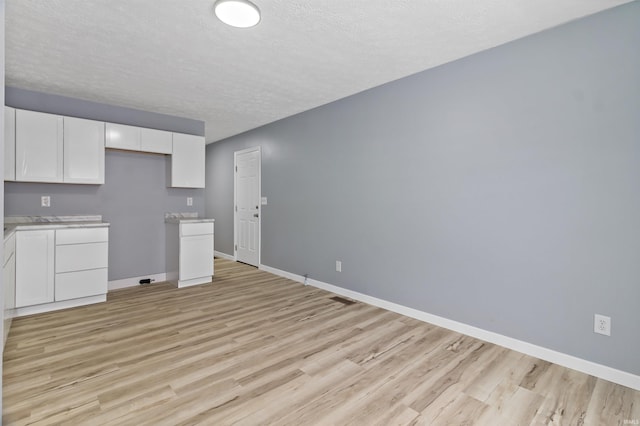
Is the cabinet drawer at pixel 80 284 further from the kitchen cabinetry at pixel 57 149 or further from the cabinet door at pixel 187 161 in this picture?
the cabinet door at pixel 187 161

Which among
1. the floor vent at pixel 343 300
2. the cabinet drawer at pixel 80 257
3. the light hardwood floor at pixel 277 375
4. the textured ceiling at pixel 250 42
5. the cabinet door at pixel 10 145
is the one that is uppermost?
the textured ceiling at pixel 250 42

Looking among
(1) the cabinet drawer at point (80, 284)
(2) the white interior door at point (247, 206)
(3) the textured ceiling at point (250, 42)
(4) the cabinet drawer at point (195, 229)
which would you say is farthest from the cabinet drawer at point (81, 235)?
(2) the white interior door at point (247, 206)

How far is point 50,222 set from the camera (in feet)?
12.3

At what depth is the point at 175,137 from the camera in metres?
4.52

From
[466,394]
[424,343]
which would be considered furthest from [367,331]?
[466,394]

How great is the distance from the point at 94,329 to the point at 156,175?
2.38 meters

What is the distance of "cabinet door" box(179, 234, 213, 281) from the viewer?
14.2 ft

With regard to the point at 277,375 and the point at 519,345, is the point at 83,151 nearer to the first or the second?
the point at 277,375

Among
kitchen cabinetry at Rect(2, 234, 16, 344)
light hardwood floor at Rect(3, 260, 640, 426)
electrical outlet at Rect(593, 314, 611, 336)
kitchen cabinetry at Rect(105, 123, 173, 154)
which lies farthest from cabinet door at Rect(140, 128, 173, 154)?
electrical outlet at Rect(593, 314, 611, 336)

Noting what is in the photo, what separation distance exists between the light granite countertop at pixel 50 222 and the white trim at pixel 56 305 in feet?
2.70

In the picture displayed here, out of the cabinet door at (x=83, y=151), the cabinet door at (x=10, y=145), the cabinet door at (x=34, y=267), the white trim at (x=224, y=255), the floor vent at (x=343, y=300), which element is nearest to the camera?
the cabinet door at (x=34, y=267)

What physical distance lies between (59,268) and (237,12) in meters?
3.21

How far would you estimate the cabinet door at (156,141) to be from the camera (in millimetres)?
4248

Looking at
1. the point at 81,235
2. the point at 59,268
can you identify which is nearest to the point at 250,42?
the point at 81,235
